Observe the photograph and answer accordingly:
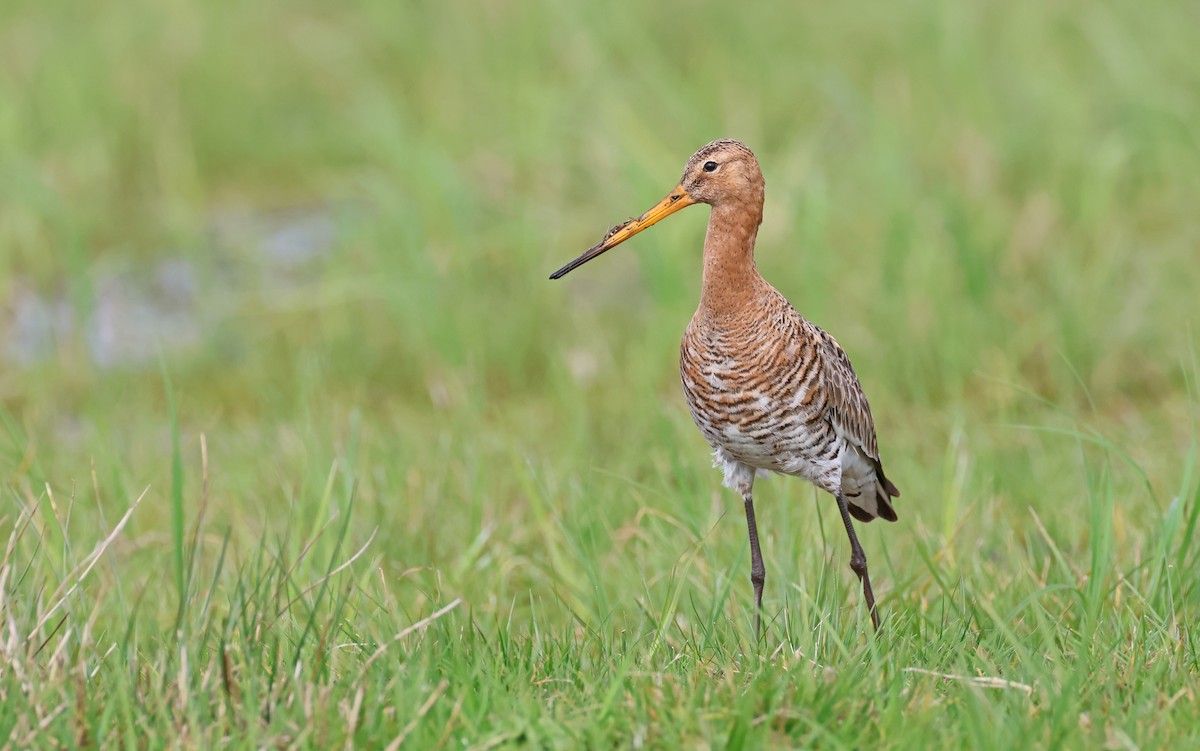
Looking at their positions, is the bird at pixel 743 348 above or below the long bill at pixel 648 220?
below

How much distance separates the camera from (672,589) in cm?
436

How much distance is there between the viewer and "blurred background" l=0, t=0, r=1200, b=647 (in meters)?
5.37

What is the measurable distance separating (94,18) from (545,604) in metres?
7.28

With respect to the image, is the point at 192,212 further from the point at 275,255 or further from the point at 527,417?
the point at 527,417

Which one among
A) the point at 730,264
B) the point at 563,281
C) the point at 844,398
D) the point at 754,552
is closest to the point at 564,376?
the point at 563,281

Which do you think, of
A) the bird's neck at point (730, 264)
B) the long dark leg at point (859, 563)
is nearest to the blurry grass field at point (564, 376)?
the long dark leg at point (859, 563)

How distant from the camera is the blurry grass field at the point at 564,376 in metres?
3.36

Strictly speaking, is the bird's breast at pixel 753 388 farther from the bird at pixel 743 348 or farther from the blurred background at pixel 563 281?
the blurred background at pixel 563 281

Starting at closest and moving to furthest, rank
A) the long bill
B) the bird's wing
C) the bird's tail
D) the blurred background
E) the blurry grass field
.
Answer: the blurry grass field → the long bill → the bird's wing → the bird's tail → the blurred background

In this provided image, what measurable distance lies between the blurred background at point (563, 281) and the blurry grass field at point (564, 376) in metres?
0.03

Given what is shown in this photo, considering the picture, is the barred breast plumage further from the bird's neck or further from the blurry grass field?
the blurry grass field

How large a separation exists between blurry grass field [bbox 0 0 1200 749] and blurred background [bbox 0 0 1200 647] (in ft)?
0.10

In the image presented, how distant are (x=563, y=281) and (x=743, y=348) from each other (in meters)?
3.71

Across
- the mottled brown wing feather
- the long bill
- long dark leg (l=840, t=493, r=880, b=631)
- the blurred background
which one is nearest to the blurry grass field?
the blurred background
